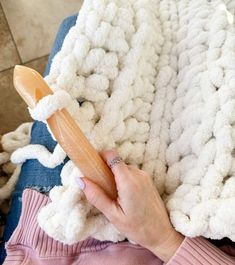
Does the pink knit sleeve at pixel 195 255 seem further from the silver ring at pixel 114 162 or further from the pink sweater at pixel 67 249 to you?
the silver ring at pixel 114 162

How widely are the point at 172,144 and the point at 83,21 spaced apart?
9.3 inches

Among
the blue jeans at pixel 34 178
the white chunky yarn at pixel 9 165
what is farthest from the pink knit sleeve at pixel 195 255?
the white chunky yarn at pixel 9 165

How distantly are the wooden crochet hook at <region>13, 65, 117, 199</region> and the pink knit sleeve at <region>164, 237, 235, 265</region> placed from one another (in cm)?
14

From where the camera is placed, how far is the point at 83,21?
68 centimetres

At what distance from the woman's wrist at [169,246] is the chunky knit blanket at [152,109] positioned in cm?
2

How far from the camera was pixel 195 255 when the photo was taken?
0.62 meters

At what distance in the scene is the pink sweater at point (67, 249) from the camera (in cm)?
64

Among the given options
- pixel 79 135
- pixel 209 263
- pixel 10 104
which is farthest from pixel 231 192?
pixel 10 104

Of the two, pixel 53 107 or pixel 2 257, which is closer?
pixel 53 107

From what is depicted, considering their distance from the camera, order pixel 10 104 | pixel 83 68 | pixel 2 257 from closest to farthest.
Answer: pixel 83 68 → pixel 2 257 → pixel 10 104

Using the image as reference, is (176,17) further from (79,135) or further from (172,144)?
(79,135)

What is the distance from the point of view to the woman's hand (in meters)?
0.58

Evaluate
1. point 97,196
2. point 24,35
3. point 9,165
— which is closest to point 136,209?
point 97,196

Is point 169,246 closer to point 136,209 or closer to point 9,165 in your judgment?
point 136,209
